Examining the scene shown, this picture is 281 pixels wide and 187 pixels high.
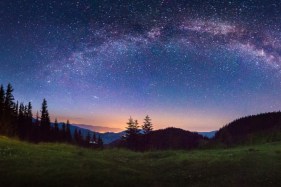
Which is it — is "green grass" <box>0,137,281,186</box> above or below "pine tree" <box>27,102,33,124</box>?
below

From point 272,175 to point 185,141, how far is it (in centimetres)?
13855

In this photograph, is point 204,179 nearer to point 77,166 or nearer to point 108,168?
point 108,168

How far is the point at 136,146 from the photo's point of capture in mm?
108688

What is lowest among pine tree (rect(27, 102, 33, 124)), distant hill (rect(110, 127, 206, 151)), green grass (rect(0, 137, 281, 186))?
green grass (rect(0, 137, 281, 186))

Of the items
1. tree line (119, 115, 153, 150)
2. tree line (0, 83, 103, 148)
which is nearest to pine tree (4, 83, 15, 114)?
tree line (0, 83, 103, 148)

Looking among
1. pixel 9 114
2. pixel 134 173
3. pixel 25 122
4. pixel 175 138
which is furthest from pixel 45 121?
pixel 134 173

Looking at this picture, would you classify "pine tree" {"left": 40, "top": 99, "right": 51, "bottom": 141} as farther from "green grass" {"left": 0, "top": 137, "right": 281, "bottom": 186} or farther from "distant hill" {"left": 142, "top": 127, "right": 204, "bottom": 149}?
"green grass" {"left": 0, "top": 137, "right": 281, "bottom": 186}

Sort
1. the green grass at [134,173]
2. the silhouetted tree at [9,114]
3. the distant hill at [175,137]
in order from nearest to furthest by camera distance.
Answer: the green grass at [134,173]
the silhouetted tree at [9,114]
the distant hill at [175,137]

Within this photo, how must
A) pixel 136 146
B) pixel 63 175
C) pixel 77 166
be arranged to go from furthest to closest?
pixel 136 146
pixel 77 166
pixel 63 175

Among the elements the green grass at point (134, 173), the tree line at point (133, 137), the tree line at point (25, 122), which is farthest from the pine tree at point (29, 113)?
the green grass at point (134, 173)

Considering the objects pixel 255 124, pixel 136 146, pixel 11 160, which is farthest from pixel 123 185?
pixel 255 124

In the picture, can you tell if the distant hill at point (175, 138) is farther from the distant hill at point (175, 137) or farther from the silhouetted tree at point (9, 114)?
the silhouetted tree at point (9, 114)

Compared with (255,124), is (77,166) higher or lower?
lower

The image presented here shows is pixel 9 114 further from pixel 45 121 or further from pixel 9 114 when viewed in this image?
pixel 45 121
